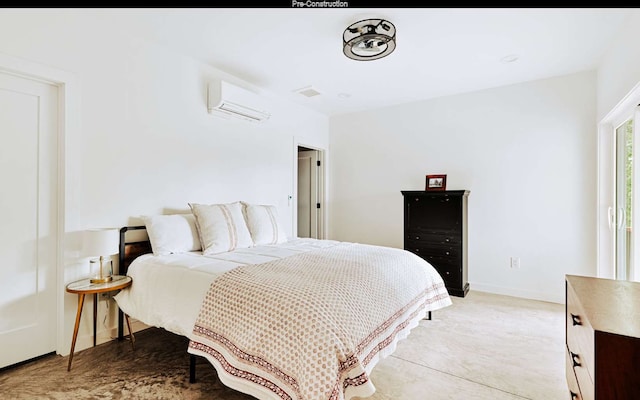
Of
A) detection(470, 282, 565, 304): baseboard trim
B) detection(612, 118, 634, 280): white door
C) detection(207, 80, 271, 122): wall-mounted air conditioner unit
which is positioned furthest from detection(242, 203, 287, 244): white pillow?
detection(612, 118, 634, 280): white door

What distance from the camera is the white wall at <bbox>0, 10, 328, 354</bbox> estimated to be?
232 cm

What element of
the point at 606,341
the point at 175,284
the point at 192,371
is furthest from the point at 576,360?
the point at 175,284

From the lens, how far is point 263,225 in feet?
10.4

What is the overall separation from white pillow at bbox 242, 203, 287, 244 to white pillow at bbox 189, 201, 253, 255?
9 cm

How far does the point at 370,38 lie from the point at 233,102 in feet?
5.36

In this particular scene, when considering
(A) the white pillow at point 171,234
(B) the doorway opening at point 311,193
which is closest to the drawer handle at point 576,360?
(A) the white pillow at point 171,234

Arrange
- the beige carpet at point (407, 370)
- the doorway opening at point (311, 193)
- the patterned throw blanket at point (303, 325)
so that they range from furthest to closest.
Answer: the doorway opening at point (311, 193) < the beige carpet at point (407, 370) < the patterned throw blanket at point (303, 325)

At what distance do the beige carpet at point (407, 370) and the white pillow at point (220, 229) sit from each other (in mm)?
831

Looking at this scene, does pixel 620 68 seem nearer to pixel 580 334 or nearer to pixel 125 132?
pixel 580 334

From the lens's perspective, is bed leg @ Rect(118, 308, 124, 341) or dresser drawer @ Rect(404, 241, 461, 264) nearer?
bed leg @ Rect(118, 308, 124, 341)

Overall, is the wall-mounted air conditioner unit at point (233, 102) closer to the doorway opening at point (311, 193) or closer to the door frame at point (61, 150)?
the door frame at point (61, 150)

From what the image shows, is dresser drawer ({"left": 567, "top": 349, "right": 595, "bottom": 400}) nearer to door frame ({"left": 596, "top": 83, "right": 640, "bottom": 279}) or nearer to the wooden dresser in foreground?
the wooden dresser in foreground

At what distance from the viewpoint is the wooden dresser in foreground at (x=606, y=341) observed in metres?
0.86

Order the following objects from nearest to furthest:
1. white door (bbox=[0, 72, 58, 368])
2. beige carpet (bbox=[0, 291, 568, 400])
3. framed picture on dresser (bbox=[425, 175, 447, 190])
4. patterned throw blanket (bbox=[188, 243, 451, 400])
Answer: patterned throw blanket (bbox=[188, 243, 451, 400]) < beige carpet (bbox=[0, 291, 568, 400]) < white door (bbox=[0, 72, 58, 368]) < framed picture on dresser (bbox=[425, 175, 447, 190])
